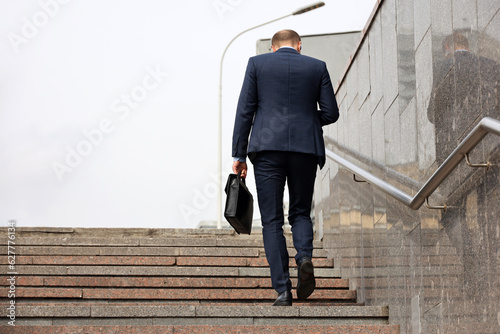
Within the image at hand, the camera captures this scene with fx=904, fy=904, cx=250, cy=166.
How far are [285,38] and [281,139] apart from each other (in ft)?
2.50

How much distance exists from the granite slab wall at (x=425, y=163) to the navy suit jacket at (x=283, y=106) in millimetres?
446

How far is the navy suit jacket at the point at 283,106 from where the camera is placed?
562cm

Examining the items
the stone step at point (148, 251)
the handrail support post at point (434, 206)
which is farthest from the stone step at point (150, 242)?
the handrail support post at point (434, 206)

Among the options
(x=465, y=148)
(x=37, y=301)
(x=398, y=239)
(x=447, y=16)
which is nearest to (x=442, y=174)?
(x=465, y=148)

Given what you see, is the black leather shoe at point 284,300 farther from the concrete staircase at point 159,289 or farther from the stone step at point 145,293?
the stone step at point 145,293

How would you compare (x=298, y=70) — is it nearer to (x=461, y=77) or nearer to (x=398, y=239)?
(x=398, y=239)

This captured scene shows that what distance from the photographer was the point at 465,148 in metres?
3.88

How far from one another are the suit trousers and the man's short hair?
0.79 meters

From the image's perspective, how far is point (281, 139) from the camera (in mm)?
5605

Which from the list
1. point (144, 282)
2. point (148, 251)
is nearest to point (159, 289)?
point (144, 282)

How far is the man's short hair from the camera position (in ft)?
19.5

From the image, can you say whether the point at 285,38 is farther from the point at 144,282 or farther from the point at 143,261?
the point at 143,261

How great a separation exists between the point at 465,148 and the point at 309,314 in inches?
75.2

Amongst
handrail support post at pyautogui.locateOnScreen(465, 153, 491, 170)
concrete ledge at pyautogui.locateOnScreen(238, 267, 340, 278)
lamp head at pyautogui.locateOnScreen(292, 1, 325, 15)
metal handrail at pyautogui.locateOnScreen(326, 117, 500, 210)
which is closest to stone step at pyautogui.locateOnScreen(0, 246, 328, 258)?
concrete ledge at pyautogui.locateOnScreen(238, 267, 340, 278)
